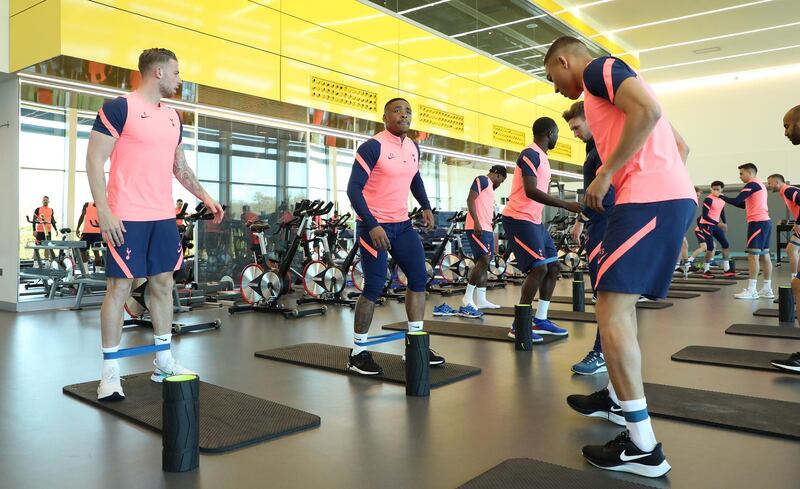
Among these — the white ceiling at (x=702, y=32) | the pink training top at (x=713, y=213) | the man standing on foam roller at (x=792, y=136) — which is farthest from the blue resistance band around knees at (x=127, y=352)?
the white ceiling at (x=702, y=32)

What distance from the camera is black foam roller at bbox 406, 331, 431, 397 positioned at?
2.96 m

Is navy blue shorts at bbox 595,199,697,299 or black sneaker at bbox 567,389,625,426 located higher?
navy blue shorts at bbox 595,199,697,299

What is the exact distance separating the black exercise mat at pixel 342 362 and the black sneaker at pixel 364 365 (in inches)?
1.1

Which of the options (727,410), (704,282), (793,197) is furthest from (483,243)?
(704,282)

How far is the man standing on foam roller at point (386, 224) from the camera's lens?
3.41m

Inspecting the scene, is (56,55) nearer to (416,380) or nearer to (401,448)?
(416,380)

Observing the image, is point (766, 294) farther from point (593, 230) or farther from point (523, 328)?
point (593, 230)

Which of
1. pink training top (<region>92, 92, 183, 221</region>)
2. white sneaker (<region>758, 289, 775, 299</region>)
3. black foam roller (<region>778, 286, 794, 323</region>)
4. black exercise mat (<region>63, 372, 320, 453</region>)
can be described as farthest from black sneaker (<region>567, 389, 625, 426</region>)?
white sneaker (<region>758, 289, 775, 299</region>)

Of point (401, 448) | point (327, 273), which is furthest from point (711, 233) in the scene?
point (401, 448)

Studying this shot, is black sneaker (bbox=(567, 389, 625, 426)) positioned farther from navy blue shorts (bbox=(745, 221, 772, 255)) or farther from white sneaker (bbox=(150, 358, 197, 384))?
navy blue shorts (bbox=(745, 221, 772, 255))

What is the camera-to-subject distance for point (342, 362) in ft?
12.2

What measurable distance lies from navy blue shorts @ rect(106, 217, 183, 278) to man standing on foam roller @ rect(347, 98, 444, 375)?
1.00m

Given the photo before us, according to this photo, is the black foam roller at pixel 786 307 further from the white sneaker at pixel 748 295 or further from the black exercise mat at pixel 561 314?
the white sneaker at pixel 748 295

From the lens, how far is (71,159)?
9.42 m
